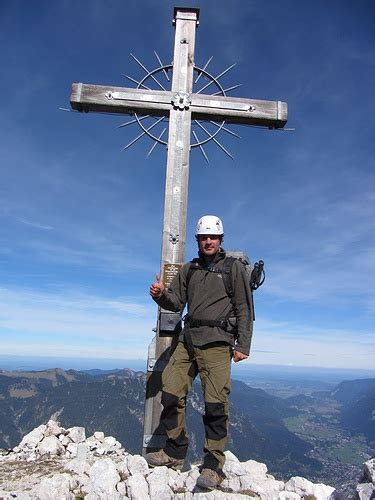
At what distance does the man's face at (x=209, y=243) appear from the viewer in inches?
248

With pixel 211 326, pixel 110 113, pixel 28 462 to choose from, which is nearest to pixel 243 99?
pixel 110 113

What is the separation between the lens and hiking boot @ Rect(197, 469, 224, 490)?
5102 millimetres

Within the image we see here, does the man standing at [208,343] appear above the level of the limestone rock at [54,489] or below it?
above

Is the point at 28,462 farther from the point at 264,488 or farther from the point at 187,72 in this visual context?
the point at 187,72

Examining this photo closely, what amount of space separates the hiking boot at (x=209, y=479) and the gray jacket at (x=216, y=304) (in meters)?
1.64

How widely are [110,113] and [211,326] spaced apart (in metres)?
4.94

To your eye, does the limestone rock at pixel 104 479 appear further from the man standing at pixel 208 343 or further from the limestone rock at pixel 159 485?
the man standing at pixel 208 343

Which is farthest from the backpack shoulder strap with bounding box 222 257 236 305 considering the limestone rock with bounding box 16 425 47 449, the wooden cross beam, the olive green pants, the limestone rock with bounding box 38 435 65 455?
the limestone rock with bounding box 16 425 47 449

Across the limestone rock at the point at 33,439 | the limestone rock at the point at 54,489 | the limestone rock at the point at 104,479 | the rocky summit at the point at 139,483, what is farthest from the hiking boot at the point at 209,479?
the limestone rock at the point at 33,439

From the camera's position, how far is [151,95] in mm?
8031

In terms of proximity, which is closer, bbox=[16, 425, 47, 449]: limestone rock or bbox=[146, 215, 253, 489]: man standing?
bbox=[146, 215, 253, 489]: man standing

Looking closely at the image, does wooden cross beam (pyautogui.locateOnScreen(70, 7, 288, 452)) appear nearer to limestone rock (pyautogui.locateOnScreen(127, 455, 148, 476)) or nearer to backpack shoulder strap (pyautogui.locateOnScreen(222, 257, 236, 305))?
backpack shoulder strap (pyautogui.locateOnScreen(222, 257, 236, 305))

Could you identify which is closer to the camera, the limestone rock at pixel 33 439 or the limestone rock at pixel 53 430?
the limestone rock at pixel 33 439

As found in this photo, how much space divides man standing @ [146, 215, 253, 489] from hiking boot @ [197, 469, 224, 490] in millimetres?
186
